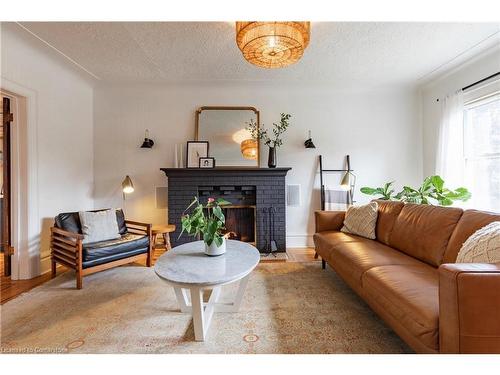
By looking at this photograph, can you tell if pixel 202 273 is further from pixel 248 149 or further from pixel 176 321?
pixel 248 149

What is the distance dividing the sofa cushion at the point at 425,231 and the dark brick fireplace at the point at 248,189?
1660 millimetres

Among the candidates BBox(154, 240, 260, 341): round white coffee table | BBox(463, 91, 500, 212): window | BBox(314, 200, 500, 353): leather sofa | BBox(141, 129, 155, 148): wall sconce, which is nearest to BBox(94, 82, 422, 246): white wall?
BBox(141, 129, 155, 148): wall sconce

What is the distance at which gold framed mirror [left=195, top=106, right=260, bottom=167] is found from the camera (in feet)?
12.6

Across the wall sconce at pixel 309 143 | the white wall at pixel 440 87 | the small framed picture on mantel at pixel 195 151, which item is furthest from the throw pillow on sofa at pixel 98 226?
the white wall at pixel 440 87

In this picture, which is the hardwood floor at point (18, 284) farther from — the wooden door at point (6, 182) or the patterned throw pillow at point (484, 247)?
the patterned throw pillow at point (484, 247)

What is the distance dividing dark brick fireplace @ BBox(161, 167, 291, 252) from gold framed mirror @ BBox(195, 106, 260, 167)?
0.88ft

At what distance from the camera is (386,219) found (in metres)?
2.55

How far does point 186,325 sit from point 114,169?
9.99 feet

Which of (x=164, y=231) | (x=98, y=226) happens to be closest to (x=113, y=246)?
(x=98, y=226)

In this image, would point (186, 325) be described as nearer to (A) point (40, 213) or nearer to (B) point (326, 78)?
(A) point (40, 213)

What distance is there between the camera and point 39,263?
282 cm

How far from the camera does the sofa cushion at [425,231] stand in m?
1.84

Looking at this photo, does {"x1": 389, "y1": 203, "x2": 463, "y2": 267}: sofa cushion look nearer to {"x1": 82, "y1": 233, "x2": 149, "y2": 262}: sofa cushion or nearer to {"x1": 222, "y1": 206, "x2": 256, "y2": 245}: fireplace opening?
{"x1": 222, "y1": 206, "x2": 256, "y2": 245}: fireplace opening
